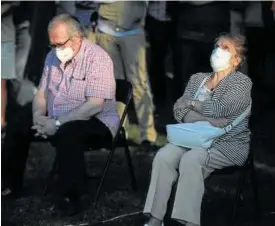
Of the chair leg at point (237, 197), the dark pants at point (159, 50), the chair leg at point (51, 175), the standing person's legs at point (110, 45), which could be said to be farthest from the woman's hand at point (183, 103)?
the dark pants at point (159, 50)

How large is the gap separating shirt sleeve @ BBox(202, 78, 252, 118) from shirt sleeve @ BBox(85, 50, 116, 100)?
0.83m

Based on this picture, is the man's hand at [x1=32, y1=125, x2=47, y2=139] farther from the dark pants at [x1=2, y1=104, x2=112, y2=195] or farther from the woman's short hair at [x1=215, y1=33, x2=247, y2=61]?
the woman's short hair at [x1=215, y1=33, x2=247, y2=61]

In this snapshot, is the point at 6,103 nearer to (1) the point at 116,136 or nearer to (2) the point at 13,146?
(2) the point at 13,146

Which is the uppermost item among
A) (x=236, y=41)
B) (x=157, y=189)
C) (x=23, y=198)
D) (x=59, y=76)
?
(x=236, y=41)

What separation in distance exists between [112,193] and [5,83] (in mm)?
1971

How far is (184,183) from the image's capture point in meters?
5.15

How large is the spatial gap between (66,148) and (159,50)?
9.67 ft

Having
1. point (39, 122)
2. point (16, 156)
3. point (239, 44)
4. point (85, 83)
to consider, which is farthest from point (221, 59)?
point (16, 156)

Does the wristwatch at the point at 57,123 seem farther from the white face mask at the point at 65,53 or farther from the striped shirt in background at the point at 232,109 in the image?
the striped shirt in background at the point at 232,109

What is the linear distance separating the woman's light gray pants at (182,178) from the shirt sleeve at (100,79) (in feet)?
2.45

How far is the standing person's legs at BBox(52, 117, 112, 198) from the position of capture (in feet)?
18.8

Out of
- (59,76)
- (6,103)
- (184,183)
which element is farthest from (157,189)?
(6,103)

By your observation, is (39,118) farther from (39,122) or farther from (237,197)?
(237,197)

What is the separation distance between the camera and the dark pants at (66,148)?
575cm
